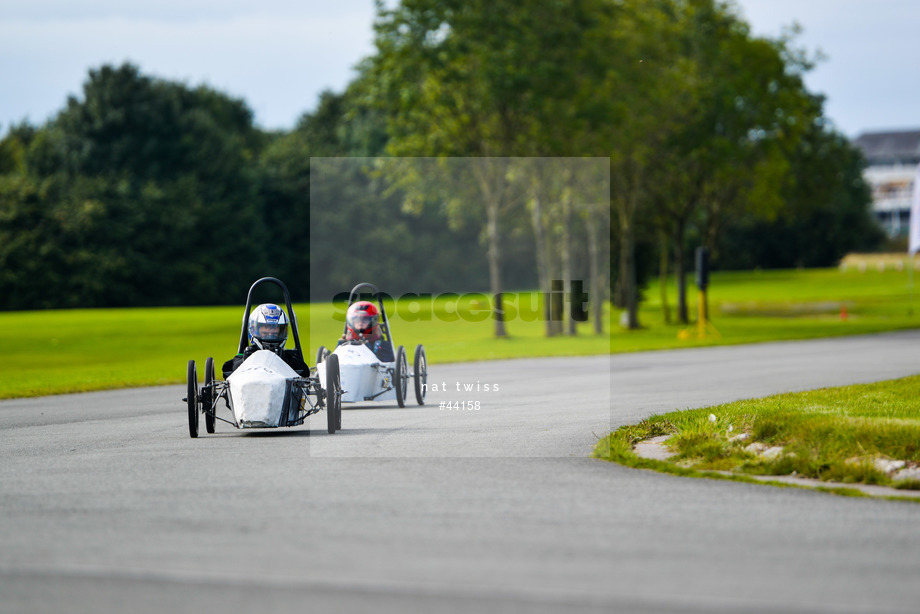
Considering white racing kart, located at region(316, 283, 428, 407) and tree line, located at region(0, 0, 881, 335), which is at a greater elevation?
tree line, located at region(0, 0, 881, 335)

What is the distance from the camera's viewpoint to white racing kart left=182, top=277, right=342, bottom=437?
549 inches

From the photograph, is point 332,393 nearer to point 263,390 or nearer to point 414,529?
point 263,390

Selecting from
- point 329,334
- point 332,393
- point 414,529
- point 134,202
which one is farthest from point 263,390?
point 134,202

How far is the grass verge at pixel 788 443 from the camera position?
11.0 metres

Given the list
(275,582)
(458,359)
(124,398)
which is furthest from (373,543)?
(458,359)

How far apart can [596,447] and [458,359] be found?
18.2 m

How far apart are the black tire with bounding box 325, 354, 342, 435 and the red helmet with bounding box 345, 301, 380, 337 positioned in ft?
10.4

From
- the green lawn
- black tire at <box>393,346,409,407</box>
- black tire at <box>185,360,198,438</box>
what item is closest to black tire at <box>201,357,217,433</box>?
black tire at <box>185,360,198,438</box>

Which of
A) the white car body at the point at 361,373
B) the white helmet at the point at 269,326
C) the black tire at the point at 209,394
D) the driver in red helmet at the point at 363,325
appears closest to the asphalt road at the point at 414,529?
the black tire at the point at 209,394

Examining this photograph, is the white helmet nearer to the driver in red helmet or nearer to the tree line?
the driver in red helmet

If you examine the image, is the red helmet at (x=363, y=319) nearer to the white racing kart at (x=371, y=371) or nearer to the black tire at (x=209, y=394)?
the white racing kart at (x=371, y=371)

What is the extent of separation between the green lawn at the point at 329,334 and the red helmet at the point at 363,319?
2997 mm

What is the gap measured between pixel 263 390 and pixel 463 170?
25838 mm

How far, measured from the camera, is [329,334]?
2102cm
